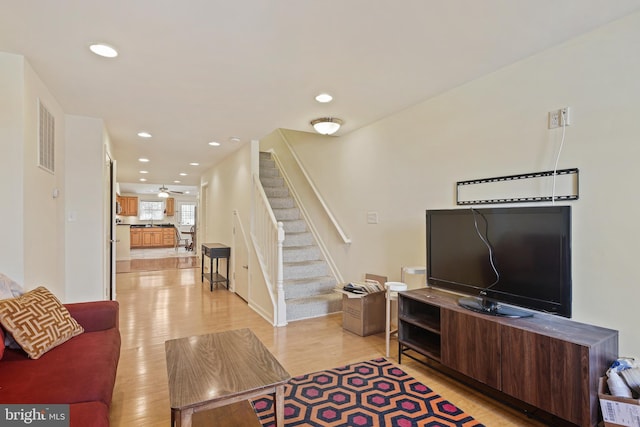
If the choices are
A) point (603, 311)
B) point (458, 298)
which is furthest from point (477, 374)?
point (603, 311)

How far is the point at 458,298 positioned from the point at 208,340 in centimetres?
190

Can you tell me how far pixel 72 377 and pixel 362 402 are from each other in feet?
5.44

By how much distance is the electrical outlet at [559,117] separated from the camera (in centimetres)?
206

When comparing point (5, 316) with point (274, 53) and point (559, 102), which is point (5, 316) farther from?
point (559, 102)

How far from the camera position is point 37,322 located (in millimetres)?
1854

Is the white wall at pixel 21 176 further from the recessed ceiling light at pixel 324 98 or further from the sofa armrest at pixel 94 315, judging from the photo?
→ the recessed ceiling light at pixel 324 98

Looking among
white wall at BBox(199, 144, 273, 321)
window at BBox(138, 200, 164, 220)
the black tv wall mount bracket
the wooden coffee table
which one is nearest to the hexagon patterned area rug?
the wooden coffee table

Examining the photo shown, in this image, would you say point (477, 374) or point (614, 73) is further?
point (477, 374)

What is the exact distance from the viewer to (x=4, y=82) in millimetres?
2254

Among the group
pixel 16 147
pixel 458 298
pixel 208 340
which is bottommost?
pixel 208 340

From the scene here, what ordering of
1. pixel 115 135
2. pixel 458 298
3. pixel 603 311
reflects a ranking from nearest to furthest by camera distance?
pixel 603 311, pixel 458 298, pixel 115 135

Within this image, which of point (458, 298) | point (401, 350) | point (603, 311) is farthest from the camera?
point (401, 350)

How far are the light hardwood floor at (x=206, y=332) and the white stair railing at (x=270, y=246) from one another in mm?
280

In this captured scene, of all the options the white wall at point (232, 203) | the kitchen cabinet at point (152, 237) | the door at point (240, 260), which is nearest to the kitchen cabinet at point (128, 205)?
the kitchen cabinet at point (152, 237)
